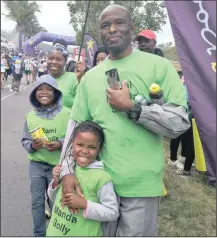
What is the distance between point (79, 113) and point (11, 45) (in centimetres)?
5251

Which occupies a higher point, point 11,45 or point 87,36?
point 87,36

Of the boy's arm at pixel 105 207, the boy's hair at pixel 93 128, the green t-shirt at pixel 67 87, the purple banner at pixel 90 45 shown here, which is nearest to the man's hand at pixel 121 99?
the boy's hair at pixel 93 128

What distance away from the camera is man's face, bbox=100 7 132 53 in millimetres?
1978

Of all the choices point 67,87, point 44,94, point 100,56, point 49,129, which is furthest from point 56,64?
point 49,129

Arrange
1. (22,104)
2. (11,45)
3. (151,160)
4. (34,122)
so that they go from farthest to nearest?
(11,45)
(22,104)
(34,122)
(151,160)

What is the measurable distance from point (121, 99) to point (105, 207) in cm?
59

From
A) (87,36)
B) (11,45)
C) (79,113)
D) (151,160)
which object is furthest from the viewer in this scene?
(11,45)

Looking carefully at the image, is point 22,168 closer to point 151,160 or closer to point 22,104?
point 151,160

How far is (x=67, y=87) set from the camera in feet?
12.1

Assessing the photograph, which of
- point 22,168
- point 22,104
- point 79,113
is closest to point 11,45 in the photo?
point 22,104

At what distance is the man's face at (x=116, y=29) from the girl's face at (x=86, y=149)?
508 mm

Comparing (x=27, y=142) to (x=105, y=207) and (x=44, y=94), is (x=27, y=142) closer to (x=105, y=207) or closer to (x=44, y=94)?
(x=44, y=94)

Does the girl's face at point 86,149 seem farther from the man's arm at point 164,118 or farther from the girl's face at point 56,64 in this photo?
the girl's face at point 56,64

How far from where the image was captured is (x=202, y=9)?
1.60 metres
